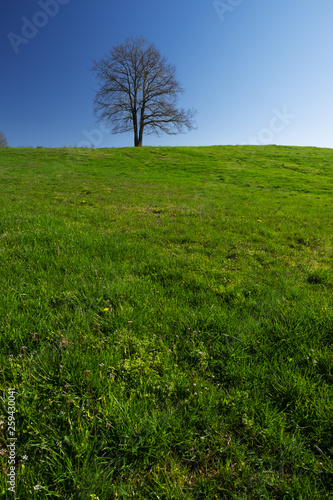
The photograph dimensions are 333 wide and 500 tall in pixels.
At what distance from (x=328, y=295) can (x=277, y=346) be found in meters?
1.81

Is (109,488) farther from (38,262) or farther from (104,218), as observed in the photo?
(104,218)

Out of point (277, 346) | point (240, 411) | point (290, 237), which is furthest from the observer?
point (290, 237)

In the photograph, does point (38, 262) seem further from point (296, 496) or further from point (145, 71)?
point (145, 71)

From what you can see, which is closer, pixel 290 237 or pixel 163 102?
pixel 290 237

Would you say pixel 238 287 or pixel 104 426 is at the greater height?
pixel 238 287

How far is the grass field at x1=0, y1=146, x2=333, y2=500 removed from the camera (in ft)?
5.20

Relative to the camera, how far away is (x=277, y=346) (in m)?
2.70

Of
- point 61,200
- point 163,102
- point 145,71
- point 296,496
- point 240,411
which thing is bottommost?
point 296,496

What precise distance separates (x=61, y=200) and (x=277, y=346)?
9845 millimetres

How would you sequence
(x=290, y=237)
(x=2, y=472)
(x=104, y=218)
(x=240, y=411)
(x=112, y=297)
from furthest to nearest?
(x=104, y=218)
(x=290, y=237)
(x=112, y=297)
(x=240, y=411)
(x=2, y=472)

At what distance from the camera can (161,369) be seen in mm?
2383

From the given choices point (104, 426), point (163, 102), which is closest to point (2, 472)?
point (104, 426)

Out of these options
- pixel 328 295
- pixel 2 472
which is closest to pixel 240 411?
pixel 2 472

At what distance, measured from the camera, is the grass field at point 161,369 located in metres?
1.59
